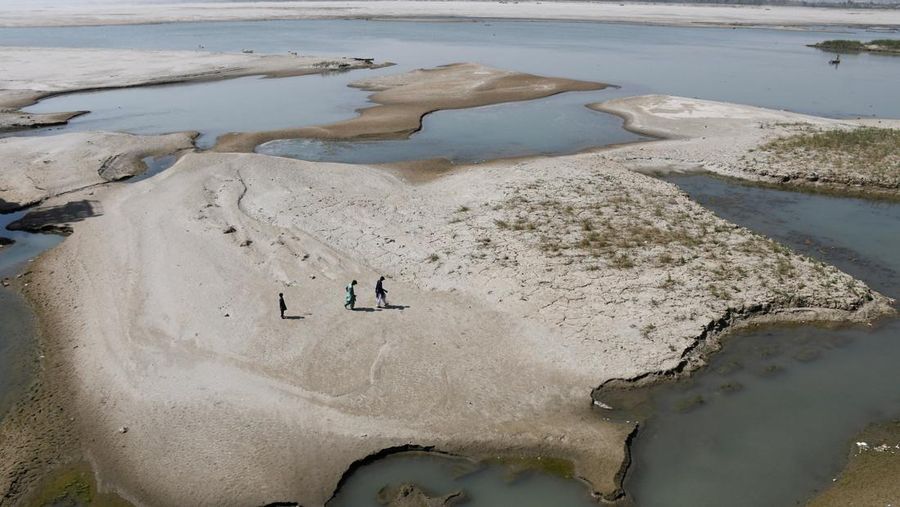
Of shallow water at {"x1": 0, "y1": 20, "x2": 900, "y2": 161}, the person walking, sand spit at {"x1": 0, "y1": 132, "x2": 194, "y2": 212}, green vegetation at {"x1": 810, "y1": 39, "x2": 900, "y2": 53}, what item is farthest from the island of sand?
green vegetation at {"x1": 810, "y1": 39, "x2": 900, "y2": 53}

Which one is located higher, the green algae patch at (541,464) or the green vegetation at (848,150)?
the green vegetation at (848,150)

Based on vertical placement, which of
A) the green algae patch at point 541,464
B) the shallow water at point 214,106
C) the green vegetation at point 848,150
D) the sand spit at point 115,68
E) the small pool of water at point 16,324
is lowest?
the green algae patch at point 541,464

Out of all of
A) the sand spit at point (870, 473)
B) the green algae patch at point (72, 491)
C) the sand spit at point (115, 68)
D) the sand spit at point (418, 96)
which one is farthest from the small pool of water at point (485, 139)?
the sand spit at point (115, 68)

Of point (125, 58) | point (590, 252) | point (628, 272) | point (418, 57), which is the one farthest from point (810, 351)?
point (125, 58)

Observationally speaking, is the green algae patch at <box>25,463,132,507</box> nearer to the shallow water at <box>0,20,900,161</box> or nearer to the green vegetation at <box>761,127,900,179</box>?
the shallow water at <box>0,20,900,161</box>

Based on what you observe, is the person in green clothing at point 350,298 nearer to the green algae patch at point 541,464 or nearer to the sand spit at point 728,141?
the green algae patch at point 541,464

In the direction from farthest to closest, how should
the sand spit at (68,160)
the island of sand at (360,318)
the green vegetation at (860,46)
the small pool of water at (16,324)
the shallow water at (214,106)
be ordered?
1. the green vegetation at (860,46)
2. the shallow water at (214,106)
3. the sand spit at (68,160)
4. the small pool of water at (16,324)
5. the island of sand at (360,318)
